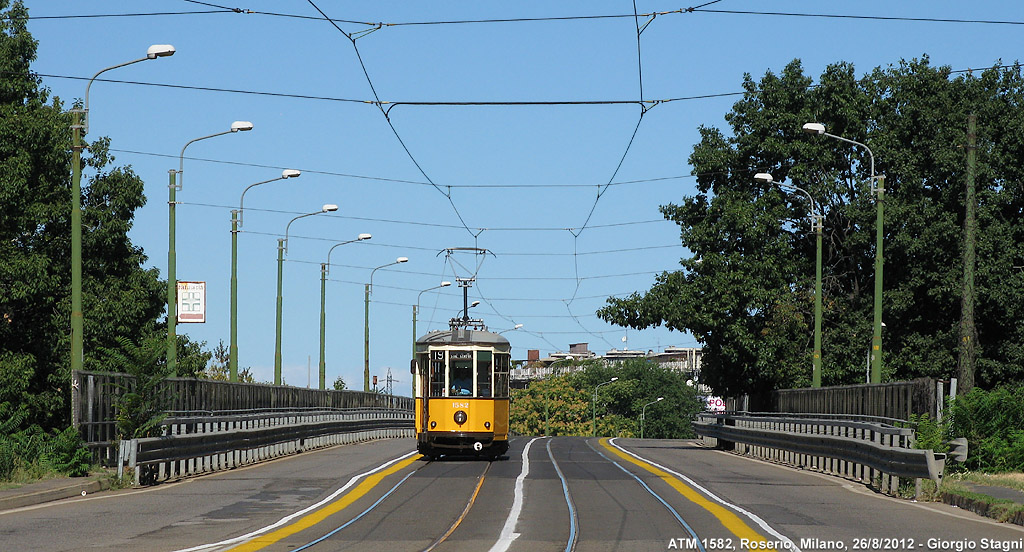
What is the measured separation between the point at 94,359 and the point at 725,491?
1169 inches

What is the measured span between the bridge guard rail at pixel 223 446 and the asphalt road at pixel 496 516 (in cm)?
55

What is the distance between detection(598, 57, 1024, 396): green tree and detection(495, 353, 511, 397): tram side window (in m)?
16.1

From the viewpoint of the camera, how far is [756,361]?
45625 mm

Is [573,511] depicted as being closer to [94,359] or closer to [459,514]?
[459,514]

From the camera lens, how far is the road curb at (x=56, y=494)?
17797mm

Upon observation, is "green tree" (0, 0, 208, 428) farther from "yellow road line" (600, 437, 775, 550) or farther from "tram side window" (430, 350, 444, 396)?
"yellow road line" (600, 437, 775, 550)

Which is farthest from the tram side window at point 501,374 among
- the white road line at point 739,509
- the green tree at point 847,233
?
the green tree at point 847,233

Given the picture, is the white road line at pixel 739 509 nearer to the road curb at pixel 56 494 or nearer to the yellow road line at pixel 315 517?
the yellow road line at pixel 315 517

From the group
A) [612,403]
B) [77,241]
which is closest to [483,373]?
[77,241]

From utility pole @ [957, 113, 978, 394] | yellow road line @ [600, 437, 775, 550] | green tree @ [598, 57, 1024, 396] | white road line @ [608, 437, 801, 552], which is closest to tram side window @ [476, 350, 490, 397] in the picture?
white road line @ [608, 437, 801, 552]

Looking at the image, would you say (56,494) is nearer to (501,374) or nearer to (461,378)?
(461,378)

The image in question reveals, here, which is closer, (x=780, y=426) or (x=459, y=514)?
(x=459, y=514)

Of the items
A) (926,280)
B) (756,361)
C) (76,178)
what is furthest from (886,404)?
(926,280)

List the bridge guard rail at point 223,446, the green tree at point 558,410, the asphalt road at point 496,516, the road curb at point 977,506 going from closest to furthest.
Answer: the asphalt road at point 496,516 → the road curb at point 977,506 → the bridge guard rail at point 223,446 → the green tree at point 558,410
